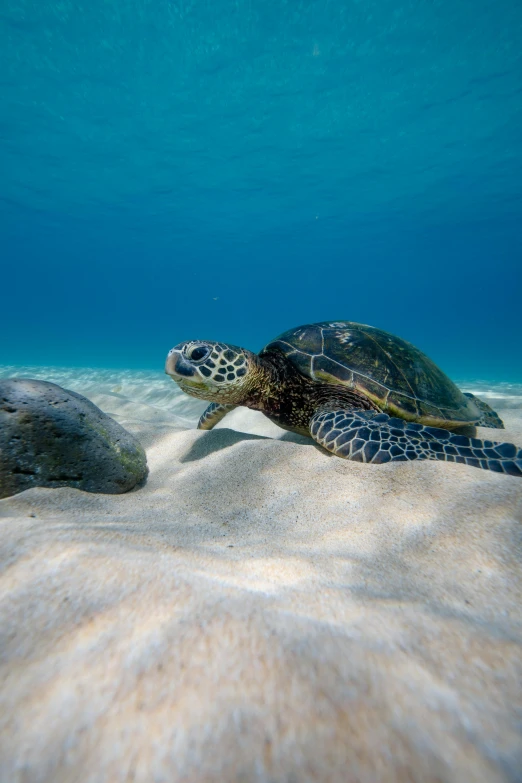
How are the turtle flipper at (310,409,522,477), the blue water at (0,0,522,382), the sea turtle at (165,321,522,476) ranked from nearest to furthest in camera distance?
the turtle flipper at (310,409,522,477), the sea turtle at (165,321,522,476), the blue water at (0,0,522,382)

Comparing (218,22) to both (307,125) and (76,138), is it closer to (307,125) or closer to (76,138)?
(307,125)

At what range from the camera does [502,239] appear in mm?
39156

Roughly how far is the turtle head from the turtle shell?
2.04ft

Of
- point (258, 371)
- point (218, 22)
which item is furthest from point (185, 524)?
point (218, 22)

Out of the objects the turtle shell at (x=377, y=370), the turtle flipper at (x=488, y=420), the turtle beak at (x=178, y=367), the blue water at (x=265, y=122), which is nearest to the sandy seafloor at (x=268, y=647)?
the turtle beak at (x=178, y=367)

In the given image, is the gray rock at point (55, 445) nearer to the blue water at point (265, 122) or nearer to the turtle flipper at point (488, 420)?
the turtle flipper at point (488, 420)

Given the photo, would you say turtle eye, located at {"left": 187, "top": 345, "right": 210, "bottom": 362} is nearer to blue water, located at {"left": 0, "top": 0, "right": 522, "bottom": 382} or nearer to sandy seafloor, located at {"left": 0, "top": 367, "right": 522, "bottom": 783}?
sandy seafloor, located at {"left": 0, "top": 367, "right": 522, "bottom": 783}

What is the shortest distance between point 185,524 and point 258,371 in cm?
175

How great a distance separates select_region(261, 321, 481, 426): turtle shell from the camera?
9.95ft

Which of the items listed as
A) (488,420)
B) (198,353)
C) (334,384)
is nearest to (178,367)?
(198,353)

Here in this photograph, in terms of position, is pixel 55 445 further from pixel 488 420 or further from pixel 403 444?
pixel 488 420

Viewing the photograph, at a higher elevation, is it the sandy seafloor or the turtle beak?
the turtle beak

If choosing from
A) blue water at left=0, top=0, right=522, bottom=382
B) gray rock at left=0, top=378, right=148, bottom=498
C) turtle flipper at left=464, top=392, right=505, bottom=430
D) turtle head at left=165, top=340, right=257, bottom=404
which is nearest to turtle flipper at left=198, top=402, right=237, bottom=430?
turtle head at left=165, top=340, right=257, bottom=404

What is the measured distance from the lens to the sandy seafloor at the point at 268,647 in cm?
48
